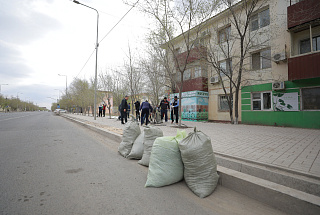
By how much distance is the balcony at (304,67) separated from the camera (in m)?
8.27

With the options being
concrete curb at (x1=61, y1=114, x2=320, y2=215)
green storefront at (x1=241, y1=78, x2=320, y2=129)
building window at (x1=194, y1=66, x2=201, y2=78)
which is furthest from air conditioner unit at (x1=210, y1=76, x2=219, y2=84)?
concrete curb at (x1=61, y1=114, x2=320, y2=215)

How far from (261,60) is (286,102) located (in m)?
3.42

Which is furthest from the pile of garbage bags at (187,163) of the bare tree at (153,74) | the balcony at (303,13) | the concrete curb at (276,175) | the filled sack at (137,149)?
the balcony at (303,13)

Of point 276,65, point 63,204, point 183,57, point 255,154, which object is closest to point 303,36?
point 276,65

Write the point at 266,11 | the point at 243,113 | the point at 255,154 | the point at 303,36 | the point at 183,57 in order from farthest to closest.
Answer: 1. the point at 183,57
2. the point at 243,113
3. the point at 266,11
4. the point at 303,36
5. the point at 255,154

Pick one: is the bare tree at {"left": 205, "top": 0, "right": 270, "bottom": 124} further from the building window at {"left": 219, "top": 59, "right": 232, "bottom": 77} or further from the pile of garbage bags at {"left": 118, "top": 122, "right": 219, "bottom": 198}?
the pile of garbage bags at {"left": 118, "top": 122, "right": 219, "bottom": 198}

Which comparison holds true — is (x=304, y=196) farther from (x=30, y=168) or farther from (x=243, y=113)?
(x=243, y=113)

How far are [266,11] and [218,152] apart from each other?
40.9 feet

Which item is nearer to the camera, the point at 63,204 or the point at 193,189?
the point at 63,204

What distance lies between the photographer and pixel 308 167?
2.57 m

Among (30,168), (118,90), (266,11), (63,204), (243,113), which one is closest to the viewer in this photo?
(63,204)

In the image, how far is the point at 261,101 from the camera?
37.3ft

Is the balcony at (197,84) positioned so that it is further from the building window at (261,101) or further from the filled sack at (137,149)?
Result: the filled sack at (137,149)

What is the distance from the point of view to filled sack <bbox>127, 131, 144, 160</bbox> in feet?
12.1
